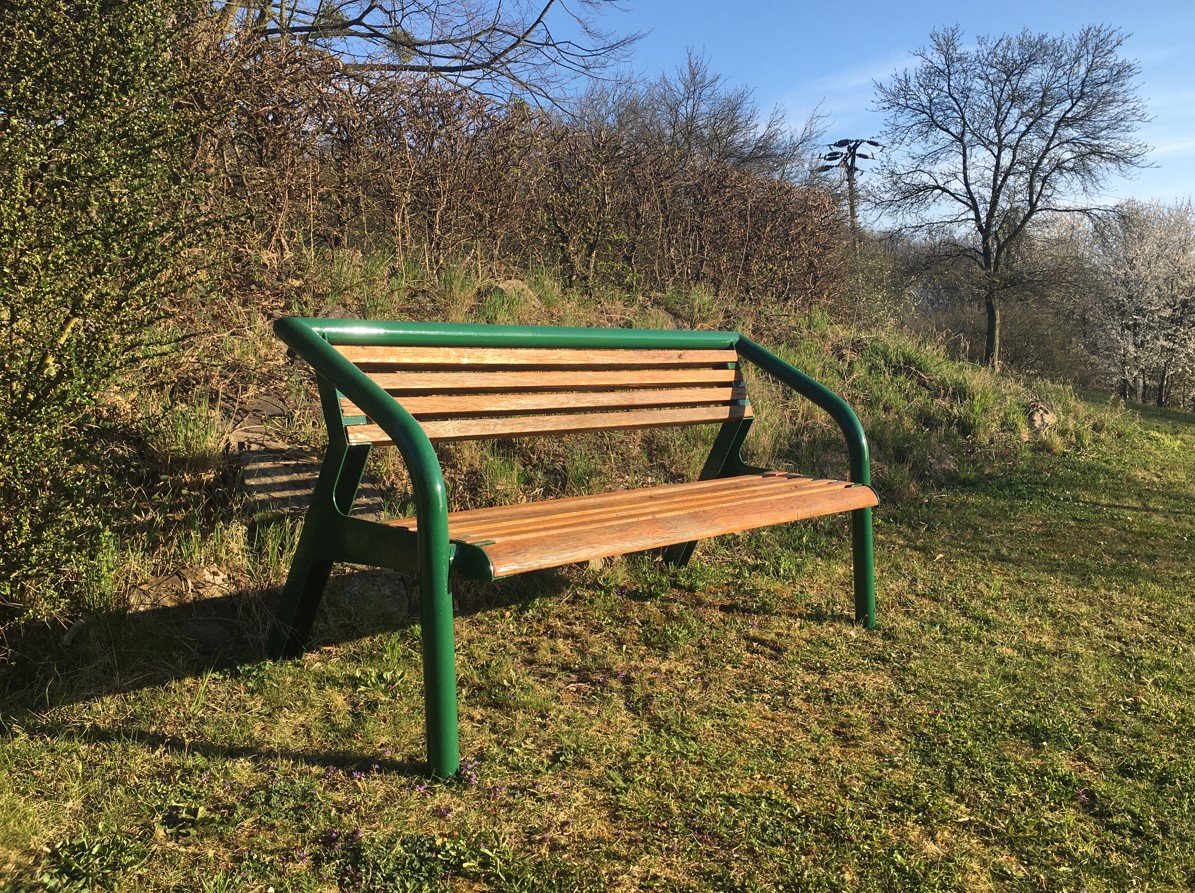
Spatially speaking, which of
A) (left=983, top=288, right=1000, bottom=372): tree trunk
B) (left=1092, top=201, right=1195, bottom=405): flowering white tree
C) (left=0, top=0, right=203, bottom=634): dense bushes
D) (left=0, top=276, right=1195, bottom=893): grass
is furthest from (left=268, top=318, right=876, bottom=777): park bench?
(left=1092, top=201, right=1195, bottom=405): flowering white tree

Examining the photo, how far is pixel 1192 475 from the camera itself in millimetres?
7336

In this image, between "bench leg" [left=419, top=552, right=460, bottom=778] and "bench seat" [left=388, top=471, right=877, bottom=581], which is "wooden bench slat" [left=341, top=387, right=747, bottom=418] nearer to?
"bench seat" [left=388, top=471, right=877, bottom=581]

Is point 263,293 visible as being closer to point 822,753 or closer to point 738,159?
point 822,753

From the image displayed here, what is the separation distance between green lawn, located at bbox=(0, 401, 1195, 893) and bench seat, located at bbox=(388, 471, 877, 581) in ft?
1.84

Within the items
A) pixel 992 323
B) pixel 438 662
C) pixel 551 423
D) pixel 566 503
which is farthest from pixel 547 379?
pixel 992 323

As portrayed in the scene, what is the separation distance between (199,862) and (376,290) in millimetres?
3570

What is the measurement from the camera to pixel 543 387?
125 inches

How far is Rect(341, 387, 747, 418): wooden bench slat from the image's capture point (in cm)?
278

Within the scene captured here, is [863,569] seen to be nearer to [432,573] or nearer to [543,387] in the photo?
[543,387]

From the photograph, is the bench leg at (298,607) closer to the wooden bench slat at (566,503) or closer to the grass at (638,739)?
the grass at (638,739)

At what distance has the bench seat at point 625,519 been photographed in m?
2.15

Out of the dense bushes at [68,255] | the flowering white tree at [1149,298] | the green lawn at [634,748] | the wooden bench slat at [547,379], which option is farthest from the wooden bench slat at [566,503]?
the flowering white tree at [1149,298]

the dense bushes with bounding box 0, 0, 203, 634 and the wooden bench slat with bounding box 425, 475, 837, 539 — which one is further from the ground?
the dense bushes with bounding box 0, 0, 203, 634

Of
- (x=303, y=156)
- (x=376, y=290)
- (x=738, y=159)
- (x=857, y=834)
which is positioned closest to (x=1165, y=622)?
(x=857, y=834)
